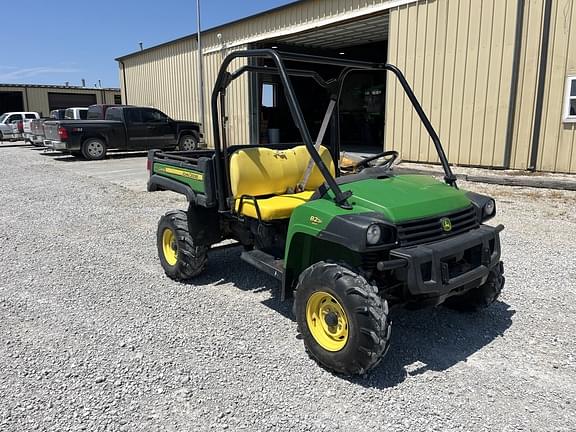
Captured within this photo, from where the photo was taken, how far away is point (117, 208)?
838 centimetres


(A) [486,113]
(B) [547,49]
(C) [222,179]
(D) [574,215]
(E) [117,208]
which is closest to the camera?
(C) [222,179]

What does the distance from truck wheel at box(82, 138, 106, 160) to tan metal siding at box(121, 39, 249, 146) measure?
4464 millimetres

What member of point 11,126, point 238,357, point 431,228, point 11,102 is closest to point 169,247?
point 238,357

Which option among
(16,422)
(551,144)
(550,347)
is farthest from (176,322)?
(551,144)

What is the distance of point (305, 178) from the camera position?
4.29m

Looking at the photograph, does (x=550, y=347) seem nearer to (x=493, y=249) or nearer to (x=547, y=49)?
(x=493, y=249)

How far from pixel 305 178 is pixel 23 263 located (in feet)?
11.3

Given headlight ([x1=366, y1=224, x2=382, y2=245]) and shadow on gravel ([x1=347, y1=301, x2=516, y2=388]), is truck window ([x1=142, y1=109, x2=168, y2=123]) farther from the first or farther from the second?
headlight ([x1=366, y1=224, x2=382, y2=245])

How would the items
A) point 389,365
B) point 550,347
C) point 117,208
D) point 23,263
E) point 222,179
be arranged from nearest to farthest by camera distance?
point 389,365 → point 550,347 → point 222,179 → point 23,263 → point 117,208

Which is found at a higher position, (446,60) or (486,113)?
(446,60)

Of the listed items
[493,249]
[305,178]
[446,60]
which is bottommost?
[493,249]

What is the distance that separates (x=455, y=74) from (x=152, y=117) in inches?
418

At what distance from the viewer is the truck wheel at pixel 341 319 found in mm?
2775

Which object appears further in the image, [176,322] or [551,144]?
[551,144]
